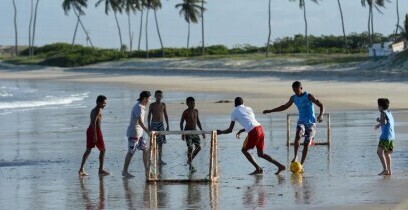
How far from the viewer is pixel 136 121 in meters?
15.3

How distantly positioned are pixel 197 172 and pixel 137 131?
3.49 ft

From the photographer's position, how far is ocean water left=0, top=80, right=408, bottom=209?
1255cm

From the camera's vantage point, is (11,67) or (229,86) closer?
(229,86)

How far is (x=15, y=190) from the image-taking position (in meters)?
13.9

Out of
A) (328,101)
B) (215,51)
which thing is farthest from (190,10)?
Answer: (328,101)

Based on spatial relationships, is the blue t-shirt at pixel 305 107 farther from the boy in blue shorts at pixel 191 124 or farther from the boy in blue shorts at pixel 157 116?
the boy in blue shorts at pixel 157 116

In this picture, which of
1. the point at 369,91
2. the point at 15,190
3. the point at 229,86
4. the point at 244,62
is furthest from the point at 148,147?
the point at 244,62

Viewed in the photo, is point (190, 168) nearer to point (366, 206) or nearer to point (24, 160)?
point (24, 160)

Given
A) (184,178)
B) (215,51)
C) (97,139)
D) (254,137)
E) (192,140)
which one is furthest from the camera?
(215,51)

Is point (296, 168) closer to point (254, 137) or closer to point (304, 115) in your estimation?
point (254, 137)

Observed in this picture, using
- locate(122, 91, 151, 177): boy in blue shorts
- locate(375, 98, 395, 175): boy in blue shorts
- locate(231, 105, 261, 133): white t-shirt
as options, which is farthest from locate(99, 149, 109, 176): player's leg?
locate(375, 98, 395, 175): boy in blue shorts

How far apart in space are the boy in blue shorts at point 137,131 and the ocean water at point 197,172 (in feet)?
1.02

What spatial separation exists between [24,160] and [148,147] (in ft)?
10.8

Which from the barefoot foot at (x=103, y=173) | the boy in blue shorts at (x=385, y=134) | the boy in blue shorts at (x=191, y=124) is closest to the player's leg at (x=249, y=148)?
the boy in blue shorts at (x=191, y=124)
